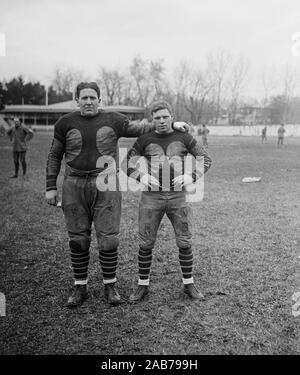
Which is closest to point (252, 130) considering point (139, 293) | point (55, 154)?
point (139, 293)

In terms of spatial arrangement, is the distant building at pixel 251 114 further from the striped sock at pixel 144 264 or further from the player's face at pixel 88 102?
the player's face at pixel 88 102

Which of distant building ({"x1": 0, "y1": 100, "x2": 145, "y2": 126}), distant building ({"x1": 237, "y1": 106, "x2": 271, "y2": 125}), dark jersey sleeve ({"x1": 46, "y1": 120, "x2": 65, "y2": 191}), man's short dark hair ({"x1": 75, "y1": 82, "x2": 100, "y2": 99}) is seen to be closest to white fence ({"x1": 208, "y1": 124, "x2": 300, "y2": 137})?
distant building ({"x1": 0, "y1": 100, "x2": 145, "y2": 126})

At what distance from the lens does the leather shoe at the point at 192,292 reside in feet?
14.5

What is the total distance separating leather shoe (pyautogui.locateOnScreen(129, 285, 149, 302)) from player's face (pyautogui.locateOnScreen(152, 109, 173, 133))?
1.73 metres

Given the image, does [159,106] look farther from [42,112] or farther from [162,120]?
[42,112]

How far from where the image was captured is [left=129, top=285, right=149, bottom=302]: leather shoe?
4373mm

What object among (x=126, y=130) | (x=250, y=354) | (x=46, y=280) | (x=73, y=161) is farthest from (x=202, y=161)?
(x=46, y=280)

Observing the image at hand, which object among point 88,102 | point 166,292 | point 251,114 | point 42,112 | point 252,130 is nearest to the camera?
point 88,102

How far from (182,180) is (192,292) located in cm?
125

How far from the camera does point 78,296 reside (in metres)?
4.31

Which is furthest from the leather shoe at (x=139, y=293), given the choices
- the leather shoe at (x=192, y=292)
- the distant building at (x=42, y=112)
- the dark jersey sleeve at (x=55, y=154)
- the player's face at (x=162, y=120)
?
the distant building at (x=42, y=112)

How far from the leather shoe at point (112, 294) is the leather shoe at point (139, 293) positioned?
0.50 feet
